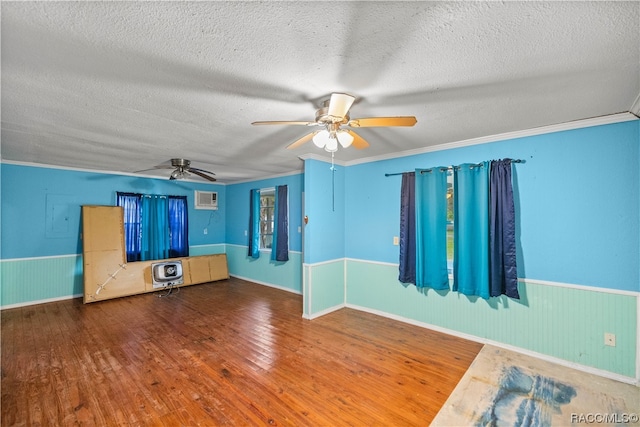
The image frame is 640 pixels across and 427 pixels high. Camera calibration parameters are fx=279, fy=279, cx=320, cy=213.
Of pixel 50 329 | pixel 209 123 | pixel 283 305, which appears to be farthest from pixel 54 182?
pixel 283 305

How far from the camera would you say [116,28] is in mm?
1336

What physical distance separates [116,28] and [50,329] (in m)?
4.13

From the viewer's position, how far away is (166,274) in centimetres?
539

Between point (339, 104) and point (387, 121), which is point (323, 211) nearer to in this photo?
point (387, 121)

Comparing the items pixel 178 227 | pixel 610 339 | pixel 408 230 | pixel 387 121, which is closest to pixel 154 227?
pixel 178 227

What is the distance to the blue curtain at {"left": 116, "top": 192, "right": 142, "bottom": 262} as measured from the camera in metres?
5.39

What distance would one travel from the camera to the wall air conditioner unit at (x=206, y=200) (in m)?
6.55

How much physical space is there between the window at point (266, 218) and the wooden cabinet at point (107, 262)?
2172 millimetres

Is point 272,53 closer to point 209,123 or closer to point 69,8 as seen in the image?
point 69,8

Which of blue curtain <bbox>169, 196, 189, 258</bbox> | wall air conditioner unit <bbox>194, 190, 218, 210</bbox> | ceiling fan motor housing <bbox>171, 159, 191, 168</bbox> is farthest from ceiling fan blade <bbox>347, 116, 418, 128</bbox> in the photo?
wall air conditioner unit <bbox>194, 190, 218, 210</bbox>

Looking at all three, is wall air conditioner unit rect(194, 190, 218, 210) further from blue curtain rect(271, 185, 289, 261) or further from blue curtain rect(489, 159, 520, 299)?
blue curtain rect(489, 159, 520, 299)

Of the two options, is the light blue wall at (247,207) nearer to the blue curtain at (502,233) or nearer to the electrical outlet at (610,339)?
the blue curtain at (502,233)

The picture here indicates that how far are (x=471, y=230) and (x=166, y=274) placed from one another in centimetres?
528

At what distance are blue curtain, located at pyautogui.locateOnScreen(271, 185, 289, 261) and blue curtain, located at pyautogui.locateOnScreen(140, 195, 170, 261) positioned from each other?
2368mm
